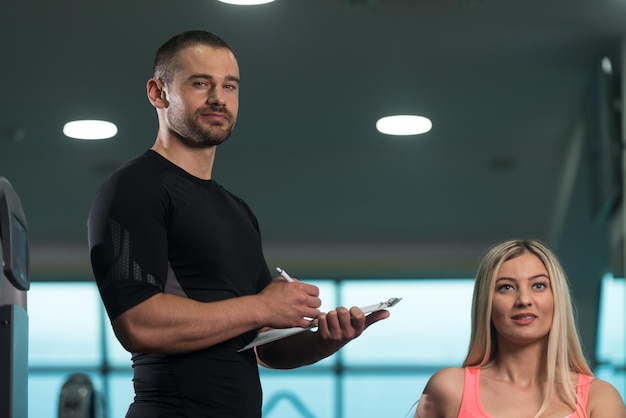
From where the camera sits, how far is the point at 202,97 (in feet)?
5.75

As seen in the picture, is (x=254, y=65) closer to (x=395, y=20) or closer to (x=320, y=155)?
(x=395, y=20)

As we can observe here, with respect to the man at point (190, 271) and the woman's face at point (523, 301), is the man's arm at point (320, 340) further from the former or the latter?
the woman's face at point (523, 301)

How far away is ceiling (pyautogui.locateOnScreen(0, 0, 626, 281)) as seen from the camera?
4.65 meters

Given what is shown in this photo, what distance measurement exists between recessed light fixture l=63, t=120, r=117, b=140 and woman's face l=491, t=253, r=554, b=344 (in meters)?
3.69

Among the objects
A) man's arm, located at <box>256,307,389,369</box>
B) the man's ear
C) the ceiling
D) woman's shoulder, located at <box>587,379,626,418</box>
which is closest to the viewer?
man's arm, located at <box>256,307,389,369</box>

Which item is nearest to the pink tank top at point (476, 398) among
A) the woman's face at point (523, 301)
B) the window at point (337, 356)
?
the woman's face at point (523, 301)

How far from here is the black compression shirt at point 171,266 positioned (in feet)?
5.32

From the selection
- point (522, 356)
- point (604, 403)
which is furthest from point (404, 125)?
point (604, 403)

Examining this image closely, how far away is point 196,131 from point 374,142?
421 centimetres

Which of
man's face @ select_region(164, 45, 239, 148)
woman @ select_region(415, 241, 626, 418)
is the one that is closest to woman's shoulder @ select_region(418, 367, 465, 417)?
woman @ select_region(415, 241, 626, 418)

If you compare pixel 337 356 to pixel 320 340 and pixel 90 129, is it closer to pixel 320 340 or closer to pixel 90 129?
pixel 90 129

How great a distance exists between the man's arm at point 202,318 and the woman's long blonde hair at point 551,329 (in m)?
0.70

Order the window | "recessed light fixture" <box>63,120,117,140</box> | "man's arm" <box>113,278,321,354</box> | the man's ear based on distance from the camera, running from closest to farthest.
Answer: "man's arm" <box>113,278,321,354</box> < the man's ear < "recessed light fixture" <box>63,120,117,140</box> < the window

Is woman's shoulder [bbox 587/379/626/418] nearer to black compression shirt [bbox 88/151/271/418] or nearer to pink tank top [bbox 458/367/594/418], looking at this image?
pink tank top [bbox 458/367/594/418]
